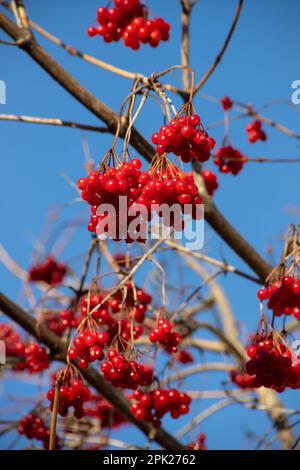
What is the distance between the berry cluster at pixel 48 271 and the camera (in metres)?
5.56

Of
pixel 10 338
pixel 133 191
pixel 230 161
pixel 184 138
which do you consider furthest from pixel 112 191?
pixel 10 338

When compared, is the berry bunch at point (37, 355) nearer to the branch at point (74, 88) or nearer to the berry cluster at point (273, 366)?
the branch at point (74, 88)

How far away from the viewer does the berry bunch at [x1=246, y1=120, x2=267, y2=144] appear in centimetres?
495

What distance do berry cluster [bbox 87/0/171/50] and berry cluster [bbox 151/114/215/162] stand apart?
167 centimetres

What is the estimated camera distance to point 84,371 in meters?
3.28

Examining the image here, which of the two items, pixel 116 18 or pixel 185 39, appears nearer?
pixel 185 39

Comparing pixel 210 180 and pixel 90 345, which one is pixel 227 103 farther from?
pixel 90 345

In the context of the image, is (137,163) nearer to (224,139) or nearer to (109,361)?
(109,361)

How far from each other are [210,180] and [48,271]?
194cm

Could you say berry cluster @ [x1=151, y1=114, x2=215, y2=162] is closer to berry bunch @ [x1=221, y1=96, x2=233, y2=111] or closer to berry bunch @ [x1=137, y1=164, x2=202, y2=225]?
berry bunch @ [x1=137, y1=164, x2=202, y2=225]

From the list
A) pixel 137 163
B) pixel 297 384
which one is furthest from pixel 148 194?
pixel 297 384

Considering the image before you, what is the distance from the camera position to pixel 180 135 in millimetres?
2199
